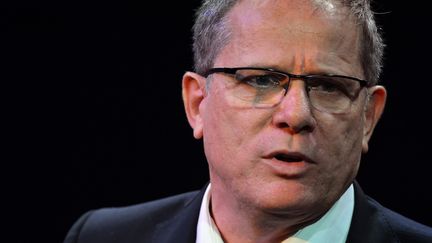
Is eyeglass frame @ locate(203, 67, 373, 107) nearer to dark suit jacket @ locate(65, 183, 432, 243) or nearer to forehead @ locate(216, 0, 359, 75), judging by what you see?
forehead @ locate(216, 0, 359, 75)

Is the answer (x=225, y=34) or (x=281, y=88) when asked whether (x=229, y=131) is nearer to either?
(x=281, y=88)

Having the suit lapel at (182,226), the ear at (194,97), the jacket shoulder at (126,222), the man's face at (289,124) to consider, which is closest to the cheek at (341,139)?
the man's face at (289,124)

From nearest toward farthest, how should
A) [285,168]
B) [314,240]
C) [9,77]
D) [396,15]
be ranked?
[285,168]
[314,240]
[396,15]
[9,77]

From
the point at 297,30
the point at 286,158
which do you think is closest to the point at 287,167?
the point at 286,158

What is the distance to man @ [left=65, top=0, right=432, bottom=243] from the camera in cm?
219

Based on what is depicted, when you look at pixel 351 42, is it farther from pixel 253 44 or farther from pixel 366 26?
pixel 253 44

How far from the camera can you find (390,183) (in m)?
3.25

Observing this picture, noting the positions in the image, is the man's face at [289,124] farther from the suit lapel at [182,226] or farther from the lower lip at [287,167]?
the suit lapel at [182,226]

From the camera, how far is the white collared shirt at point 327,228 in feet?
7.68

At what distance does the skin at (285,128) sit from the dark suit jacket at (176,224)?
0.17 m

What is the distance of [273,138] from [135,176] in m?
1.46

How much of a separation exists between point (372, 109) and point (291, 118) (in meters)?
0.46

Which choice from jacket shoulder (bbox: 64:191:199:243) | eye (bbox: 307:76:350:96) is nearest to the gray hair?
eye (bbox: 307:76:350:96)

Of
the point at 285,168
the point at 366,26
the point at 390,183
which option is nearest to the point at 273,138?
the point at 285,168
